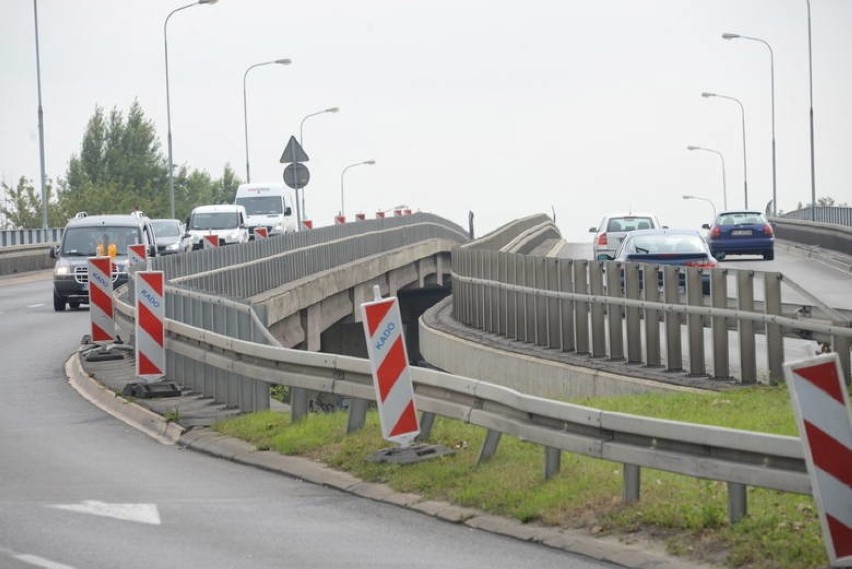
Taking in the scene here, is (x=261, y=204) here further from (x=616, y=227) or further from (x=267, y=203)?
(x=616, y=227)

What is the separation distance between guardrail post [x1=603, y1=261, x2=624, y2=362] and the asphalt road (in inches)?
307

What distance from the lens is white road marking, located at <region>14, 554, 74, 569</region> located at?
32.5 feet

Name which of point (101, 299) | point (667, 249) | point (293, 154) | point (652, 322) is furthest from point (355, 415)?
point (293, 154)

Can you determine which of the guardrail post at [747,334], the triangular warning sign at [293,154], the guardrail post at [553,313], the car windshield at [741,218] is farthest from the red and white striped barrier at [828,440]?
the car windshield at [741,218]

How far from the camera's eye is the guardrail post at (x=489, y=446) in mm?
13078

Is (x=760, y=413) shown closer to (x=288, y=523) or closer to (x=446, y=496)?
(x=446, y=496)

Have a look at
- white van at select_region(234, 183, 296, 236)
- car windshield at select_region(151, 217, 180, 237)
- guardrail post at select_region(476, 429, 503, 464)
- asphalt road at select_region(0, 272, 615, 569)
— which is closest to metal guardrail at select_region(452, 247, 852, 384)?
guardrail post at select_region(476, 429, 503, 464)

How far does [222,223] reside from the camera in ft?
178

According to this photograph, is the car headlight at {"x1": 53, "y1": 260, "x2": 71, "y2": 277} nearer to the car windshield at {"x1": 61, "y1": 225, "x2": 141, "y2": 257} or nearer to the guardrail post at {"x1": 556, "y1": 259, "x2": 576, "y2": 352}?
the car windshield at {"x1": 61, "y1": 225, "x2": 141, "y2": 257}

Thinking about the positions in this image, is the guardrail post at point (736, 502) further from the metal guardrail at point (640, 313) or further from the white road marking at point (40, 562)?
the metal guardrail at point (640, 313)

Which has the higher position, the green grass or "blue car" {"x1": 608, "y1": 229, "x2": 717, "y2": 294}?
"blue car" {"x1": 608, "y1": 229, "x2": 717, "y2": 294}

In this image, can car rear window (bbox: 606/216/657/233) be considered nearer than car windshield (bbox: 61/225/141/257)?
No

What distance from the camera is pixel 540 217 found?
8156 centimetres

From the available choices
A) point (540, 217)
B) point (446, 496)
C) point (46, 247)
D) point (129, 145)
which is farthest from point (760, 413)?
point (129, 145)
